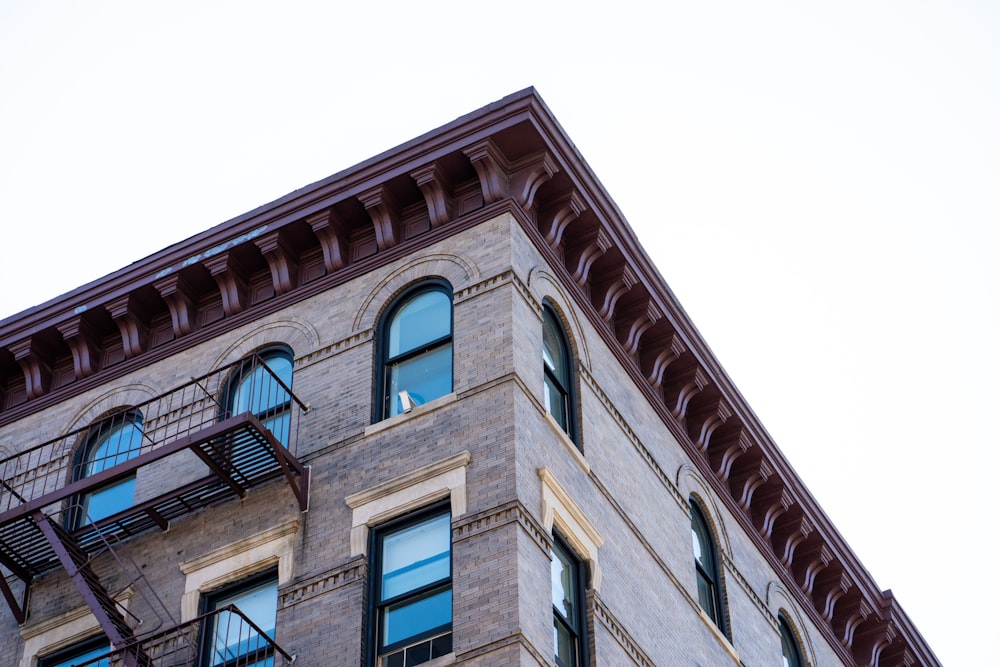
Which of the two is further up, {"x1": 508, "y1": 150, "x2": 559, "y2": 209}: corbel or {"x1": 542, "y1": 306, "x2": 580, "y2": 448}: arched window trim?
{"x1": 508, "y1": 150, "x2": 559, "y2": 209}: corbel

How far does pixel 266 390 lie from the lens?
2536 cm

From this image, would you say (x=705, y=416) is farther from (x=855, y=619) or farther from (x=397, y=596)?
A: (x=397, y=596)

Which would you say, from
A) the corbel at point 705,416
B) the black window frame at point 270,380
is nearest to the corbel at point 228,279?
the black window frame at point 270,380

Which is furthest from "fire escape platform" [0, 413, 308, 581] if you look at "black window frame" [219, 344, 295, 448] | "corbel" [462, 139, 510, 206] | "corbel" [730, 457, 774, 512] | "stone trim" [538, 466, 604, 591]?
"corbel" [730, 457, 774, 512]

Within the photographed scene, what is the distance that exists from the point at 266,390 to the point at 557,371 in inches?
157

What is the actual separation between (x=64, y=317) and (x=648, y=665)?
33.7ft

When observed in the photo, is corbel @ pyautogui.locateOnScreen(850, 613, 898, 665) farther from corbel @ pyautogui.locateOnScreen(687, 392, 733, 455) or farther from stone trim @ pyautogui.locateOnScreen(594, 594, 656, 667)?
stone trim @ pyautogui.locateOnScreen(594, 594, 656, 667)

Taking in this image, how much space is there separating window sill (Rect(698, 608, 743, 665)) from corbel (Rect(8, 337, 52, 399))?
10272 millimetres

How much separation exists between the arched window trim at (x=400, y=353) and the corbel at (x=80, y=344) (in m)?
5.05

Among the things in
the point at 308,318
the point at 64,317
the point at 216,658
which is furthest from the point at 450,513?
the point at 64,317

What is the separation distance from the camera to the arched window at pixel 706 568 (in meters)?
27.3

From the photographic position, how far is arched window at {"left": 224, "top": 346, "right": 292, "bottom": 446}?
24.8 m

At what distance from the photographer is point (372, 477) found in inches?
899

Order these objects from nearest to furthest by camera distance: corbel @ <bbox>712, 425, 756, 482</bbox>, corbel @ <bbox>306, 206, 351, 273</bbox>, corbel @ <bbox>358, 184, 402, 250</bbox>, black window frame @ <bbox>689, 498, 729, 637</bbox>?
1. corbel @ <bbox>358, 184, 402, 250</bbox>
2. corbel @ <bbox>306, 206, 351, 273</bbox>
3. black window frame @ <bbox>689, 498, 729, 637</bbox>
4. corbel @ <bbox>712, 425, 756, 482</bbox>
